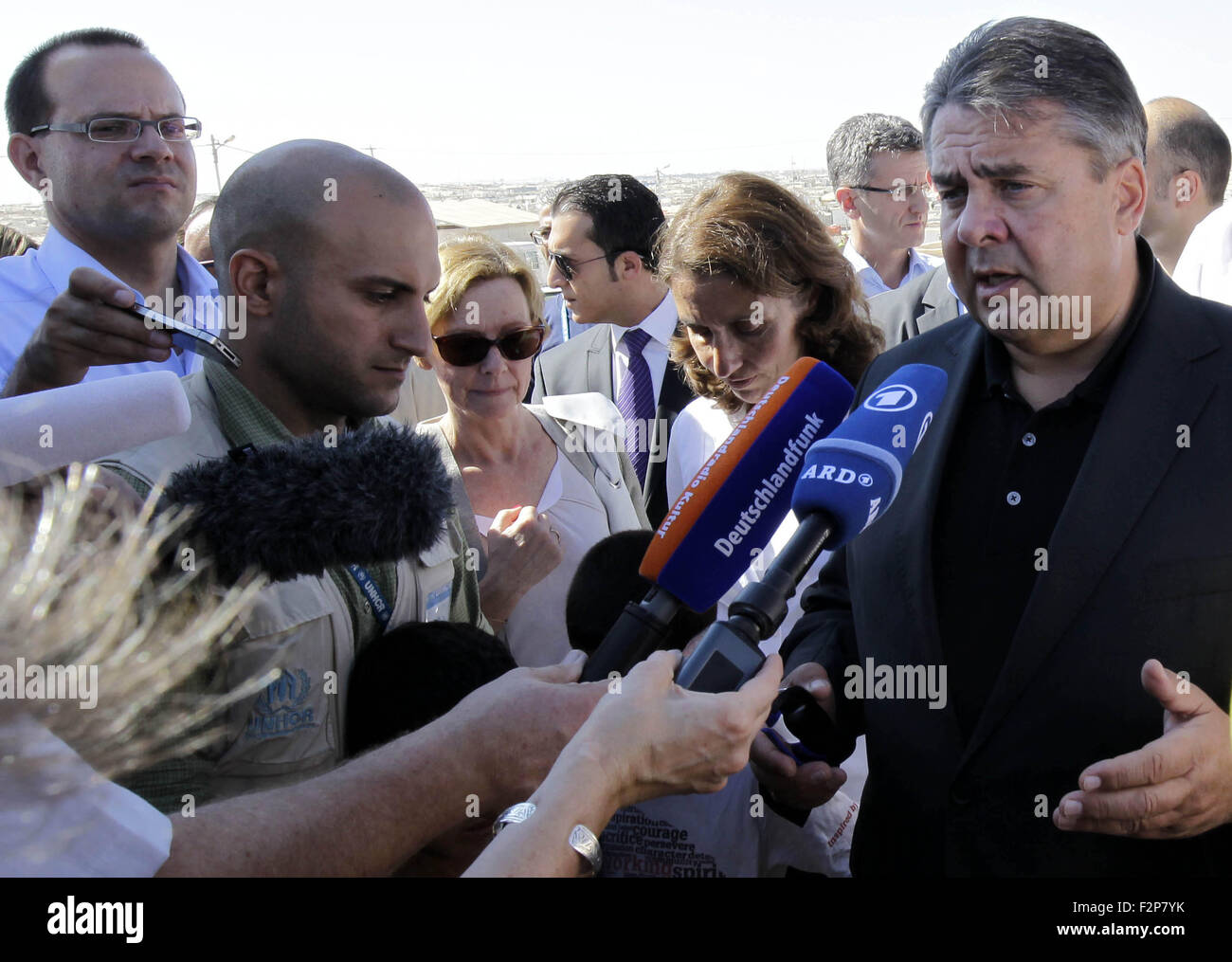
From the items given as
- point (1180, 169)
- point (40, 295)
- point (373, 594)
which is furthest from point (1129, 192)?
point (1180, 169)

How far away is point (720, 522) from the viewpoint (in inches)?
55.1

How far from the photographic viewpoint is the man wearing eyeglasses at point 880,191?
16.9 feet

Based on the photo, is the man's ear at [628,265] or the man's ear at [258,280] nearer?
the man's ear at [258,280]

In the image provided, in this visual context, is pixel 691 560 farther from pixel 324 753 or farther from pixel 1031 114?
pixel 1031 114

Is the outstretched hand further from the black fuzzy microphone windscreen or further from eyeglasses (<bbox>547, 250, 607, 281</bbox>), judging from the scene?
eyeglasses (<bbox>547, 250, 607, 281</bbox>)

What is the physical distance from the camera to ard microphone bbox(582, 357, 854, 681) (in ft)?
4.45

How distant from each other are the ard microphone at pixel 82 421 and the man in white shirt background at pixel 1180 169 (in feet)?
14.5

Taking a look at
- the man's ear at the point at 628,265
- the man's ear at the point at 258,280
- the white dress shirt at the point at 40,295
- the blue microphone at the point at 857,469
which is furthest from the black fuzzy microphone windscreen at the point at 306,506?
the man's ear at the point at 628,265

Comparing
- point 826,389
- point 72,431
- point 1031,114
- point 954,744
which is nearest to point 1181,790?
point 954,744

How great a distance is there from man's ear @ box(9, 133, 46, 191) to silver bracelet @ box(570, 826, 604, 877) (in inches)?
103

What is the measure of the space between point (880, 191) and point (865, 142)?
245mm

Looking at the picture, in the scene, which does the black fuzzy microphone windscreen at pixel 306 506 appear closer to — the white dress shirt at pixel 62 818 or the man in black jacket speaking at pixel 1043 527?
the white dress shirt at pixel 62 818

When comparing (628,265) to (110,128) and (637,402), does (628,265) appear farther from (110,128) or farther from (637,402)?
(110,128)
